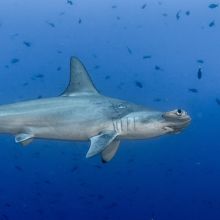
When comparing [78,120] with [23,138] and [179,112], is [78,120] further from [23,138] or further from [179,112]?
[179,112]

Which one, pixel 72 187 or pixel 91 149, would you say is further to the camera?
pixel 72 187

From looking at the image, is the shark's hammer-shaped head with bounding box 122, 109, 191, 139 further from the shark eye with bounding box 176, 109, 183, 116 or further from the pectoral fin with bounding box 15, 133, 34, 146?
the pectoral fin with bounding box 15, 133, 34, 146

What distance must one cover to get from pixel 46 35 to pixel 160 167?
203 inches

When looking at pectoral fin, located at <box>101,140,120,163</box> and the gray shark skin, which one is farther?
pectoral fin, located at <box>101,140,120,163</box>

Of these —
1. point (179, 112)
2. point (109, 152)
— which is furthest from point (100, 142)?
point (179, 112)

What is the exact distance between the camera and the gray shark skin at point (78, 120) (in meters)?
4.54

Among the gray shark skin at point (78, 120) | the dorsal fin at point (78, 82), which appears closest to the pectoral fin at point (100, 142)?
the gray shark skin at point (78, 120)

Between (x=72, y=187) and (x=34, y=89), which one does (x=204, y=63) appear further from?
(x=72, y=187)

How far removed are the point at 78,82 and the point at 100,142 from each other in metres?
0.95

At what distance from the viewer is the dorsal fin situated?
16.2ft

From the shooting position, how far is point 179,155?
12203mm

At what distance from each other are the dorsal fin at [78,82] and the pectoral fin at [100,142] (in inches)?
26.2

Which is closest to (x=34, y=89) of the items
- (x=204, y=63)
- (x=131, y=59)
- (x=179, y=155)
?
(x=131, y=59)

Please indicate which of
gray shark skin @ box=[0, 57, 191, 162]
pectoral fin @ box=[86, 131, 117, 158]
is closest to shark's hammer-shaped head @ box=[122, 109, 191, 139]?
gray shark skin @ box=[0, 57, 191, 162]
